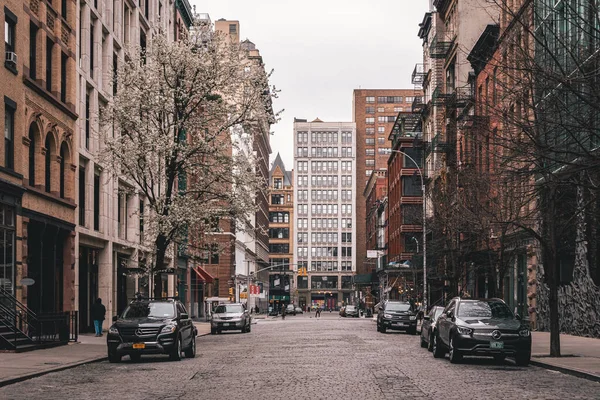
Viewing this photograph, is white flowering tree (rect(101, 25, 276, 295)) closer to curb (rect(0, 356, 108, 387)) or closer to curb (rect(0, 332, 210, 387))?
curb (rect(0, 332, 210, 387))

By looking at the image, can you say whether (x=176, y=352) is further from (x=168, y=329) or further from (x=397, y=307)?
(x=397, y=307)

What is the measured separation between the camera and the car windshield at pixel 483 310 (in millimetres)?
23594

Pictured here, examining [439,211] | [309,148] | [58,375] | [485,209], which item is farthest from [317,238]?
[58,375]

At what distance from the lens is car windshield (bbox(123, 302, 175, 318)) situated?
24.8m

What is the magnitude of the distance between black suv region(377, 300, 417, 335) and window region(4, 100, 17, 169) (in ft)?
71.0

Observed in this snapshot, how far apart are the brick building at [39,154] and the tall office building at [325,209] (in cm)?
14955

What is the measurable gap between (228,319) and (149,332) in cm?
2378

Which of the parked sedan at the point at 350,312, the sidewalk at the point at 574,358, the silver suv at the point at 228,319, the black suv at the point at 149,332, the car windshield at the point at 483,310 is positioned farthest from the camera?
the parked sedan at the point at 350,312

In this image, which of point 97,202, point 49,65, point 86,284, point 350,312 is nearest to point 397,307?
point 86,284

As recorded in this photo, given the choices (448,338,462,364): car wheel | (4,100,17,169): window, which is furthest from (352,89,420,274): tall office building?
(448,338,462,364): car wheel

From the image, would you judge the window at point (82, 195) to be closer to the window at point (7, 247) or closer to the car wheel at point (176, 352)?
the window at point (7, 247)

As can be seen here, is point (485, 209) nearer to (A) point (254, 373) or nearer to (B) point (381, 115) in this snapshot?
(A) point (254, 373)

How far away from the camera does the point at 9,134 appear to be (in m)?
30.5

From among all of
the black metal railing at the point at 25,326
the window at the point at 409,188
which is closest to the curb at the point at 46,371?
the black metal railing at the point at 25,326
